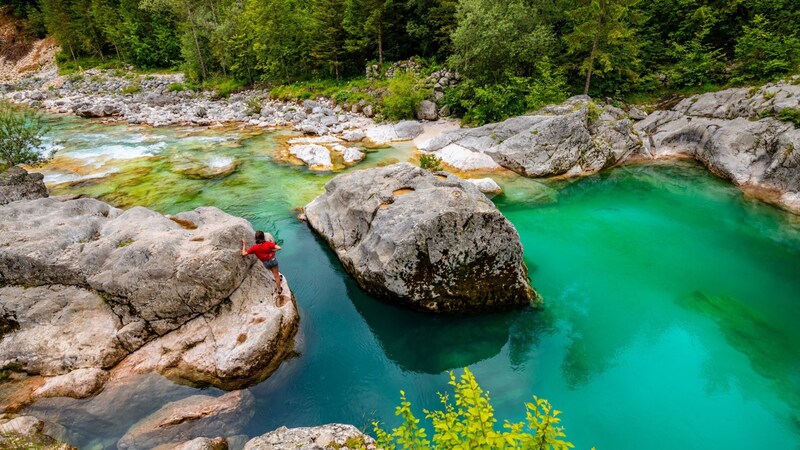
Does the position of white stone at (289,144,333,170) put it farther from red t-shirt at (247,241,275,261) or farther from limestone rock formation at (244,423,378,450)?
limestone rock formation at (244,423,378,450)

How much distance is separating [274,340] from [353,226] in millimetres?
5139

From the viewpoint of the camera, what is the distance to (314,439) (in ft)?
22.1

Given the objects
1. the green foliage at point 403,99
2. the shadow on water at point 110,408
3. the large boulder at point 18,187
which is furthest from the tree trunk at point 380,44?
the shadow on water at point 110,408

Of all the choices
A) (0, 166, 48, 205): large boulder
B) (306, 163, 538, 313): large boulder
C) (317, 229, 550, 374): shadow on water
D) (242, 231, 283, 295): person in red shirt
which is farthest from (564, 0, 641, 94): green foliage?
(0, 166, 48, 205): large boulder

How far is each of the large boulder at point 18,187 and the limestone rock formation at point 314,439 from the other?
16072 millimetres

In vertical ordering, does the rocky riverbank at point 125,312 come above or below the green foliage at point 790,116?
below

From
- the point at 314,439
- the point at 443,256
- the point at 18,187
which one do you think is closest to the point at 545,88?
the point at 443,256

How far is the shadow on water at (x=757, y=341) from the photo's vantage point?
31.9 ft

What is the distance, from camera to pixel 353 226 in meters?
13.9

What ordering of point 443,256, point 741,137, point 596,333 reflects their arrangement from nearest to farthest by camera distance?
point 443,256 < point 596,333 < point 741,137

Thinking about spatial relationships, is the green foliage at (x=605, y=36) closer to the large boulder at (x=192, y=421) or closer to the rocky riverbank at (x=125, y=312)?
the rocky riverbank at (x=125, y=312)

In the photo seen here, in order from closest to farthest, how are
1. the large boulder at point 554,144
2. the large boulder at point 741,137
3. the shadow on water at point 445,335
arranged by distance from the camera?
the shadow on water at point 445,335, the large boulder at point 741,137, the large boulder at point 554,144

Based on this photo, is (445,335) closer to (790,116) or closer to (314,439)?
(314,439)

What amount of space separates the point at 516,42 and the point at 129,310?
1099 inches
